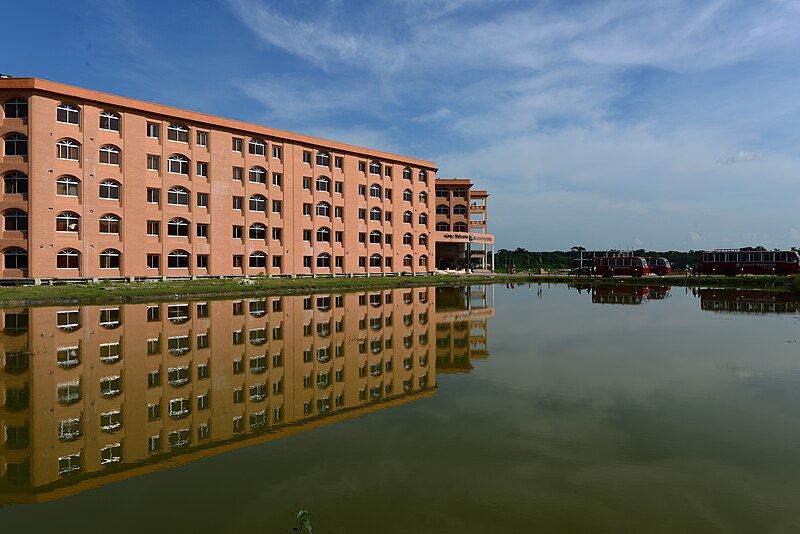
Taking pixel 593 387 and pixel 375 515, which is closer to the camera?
pixel 375 515

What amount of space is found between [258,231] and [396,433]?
50.8 m

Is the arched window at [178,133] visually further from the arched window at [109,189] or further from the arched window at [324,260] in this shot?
the arched window at [324,260]

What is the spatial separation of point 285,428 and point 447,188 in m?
82.8

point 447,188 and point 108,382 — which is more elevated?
point 447,188

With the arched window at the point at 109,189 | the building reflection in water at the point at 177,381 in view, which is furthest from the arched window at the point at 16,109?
the building reflection in water at the point at 177,381

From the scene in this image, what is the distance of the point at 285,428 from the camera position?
9.16m

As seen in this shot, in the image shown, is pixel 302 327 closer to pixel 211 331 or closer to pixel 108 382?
pixel 211 331

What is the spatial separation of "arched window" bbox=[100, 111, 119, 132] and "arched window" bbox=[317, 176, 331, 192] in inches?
926

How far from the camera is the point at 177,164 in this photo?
165 feet

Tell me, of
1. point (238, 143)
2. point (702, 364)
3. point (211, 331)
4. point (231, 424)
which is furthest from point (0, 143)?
point (702, 364)

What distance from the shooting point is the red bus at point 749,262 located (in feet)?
213

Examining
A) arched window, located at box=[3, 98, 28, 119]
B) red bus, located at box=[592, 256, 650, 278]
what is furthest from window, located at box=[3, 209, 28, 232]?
red bus, located at box=[592, 256, 650, 278]

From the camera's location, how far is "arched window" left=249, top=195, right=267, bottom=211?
5594 centimetres

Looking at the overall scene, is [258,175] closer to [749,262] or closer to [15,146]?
[15,146]
